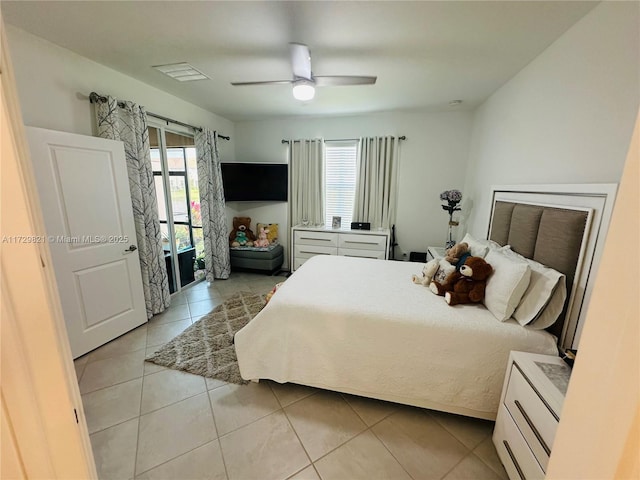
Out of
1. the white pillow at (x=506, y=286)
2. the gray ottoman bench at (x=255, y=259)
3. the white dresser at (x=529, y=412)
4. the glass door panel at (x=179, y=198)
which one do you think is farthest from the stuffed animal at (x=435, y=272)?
the glass door panel at (x=179, y=198)

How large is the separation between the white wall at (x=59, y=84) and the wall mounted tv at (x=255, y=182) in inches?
61.5

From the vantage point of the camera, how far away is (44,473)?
1.90 ft

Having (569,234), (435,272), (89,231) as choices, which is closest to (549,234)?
(569,234)

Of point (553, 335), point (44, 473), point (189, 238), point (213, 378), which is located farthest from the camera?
point (189, 238)

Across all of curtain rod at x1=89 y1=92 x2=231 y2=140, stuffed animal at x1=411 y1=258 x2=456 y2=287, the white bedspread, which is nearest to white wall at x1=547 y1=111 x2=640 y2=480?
the white bedspread

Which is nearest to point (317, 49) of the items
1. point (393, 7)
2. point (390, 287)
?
point (393, 7)

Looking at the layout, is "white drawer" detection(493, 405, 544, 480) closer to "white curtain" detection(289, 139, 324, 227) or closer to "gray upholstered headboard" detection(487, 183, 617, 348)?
"gray upholstered headboard" detection(487, 183, 617, 348)

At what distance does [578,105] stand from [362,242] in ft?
8.64

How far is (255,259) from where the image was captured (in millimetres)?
4254

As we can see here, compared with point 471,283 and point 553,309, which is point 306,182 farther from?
point 553,309

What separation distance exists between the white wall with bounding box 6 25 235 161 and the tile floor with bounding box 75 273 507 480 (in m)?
2.03

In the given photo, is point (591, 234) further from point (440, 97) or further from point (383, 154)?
point (383, 154)

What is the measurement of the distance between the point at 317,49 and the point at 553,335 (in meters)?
2.53

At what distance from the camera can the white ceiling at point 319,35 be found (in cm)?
155
